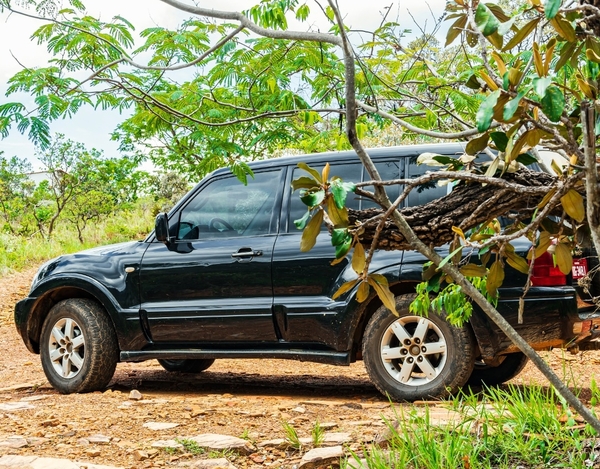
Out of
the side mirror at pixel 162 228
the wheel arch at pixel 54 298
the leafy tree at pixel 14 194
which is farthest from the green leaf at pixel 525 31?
the leafy tree at pixel 14 194

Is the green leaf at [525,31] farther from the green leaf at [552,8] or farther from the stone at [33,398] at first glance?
the stone at [33,398]

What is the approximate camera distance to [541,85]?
83.4 inches

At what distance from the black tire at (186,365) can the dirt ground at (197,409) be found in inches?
3.6

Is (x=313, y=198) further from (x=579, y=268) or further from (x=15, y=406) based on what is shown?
(x=15, y=406)

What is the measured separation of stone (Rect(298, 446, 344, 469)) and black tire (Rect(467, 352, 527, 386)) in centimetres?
245

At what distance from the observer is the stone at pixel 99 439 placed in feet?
16.4

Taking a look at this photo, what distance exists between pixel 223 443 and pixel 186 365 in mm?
3562

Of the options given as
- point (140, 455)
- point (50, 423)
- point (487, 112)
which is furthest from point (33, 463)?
point (487, 112)

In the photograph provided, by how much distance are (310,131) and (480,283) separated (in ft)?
13.1

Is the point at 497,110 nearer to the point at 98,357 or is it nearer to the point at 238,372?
the point at 98,357

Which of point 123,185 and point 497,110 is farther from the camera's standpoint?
point 123,185

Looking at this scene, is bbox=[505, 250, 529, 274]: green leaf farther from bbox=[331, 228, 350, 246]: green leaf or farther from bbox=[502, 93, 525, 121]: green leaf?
bbox=[502, 93, 525, 121]: green leaf

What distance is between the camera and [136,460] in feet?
15.1

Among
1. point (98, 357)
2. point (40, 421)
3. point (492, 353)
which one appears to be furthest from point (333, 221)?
point (98, 357)
